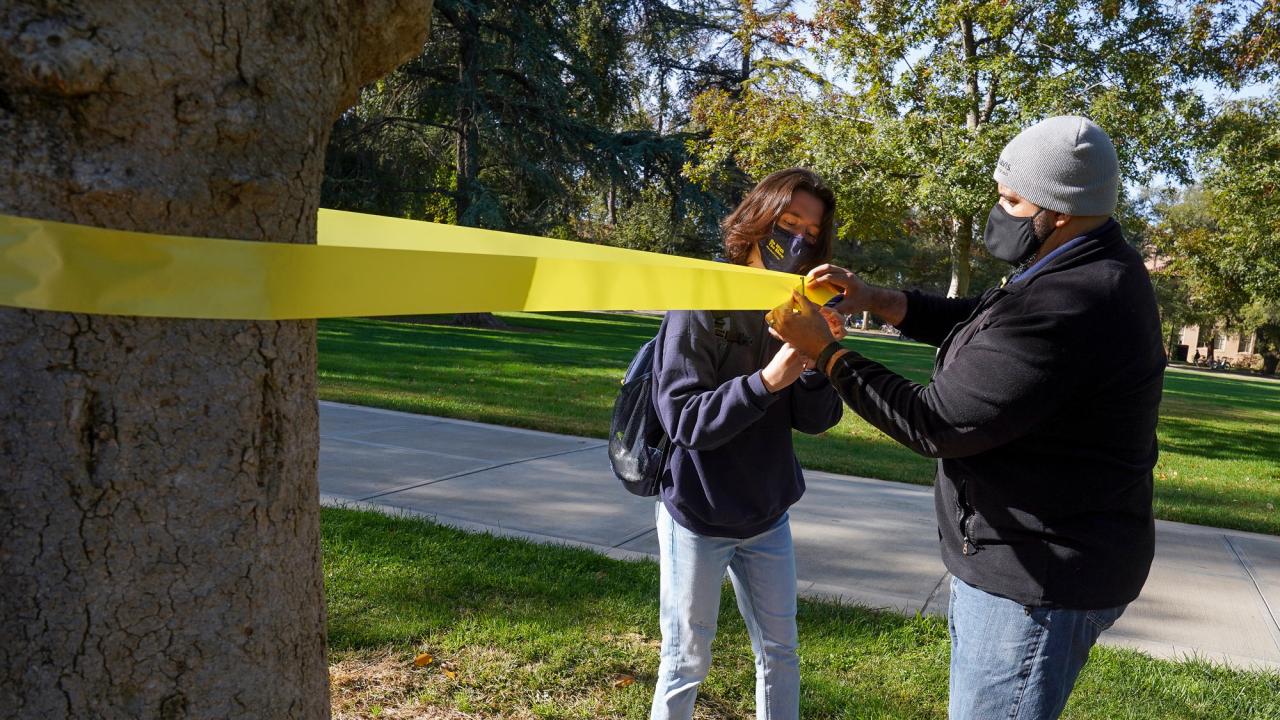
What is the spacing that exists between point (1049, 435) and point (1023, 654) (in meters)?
0.47

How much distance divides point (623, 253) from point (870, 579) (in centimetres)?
312

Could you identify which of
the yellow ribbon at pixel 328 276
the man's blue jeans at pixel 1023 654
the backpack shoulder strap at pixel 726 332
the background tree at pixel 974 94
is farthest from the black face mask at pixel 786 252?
the background tree at pixel 974 94

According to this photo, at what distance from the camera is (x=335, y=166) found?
76.1ft

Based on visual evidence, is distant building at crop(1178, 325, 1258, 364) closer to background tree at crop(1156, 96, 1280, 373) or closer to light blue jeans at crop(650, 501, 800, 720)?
background tree at crop(1156, 96, 1280, 373)

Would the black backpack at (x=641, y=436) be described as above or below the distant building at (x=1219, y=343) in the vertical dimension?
below

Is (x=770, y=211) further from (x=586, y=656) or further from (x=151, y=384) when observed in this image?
(x=586, y=656)

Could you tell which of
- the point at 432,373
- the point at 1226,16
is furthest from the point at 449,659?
the point at 1226,16

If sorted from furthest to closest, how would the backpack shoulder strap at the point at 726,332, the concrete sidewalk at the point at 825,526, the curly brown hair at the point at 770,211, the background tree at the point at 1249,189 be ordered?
1. the background tree at the point at 1249,189
2. the concrete sidewalk at the point at 825,526
3. the curly brown hair at the point at 770,211
4. the backpack shoulder strap at the point at 726,332

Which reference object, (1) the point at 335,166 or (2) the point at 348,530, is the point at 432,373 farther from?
(1) the point at 335,166

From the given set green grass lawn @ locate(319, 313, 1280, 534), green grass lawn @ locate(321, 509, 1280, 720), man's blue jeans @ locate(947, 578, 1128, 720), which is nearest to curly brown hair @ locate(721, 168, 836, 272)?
man's blue jeans @ locate(947, 578, 1128, 720)

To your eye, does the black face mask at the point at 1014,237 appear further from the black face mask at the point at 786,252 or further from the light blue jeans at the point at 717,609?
the light blue jeans at the point at 717,609

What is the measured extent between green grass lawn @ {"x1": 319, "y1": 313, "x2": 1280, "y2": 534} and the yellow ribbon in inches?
234

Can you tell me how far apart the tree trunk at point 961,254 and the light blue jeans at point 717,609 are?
37.3 ft

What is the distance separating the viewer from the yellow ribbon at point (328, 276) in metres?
1.42
